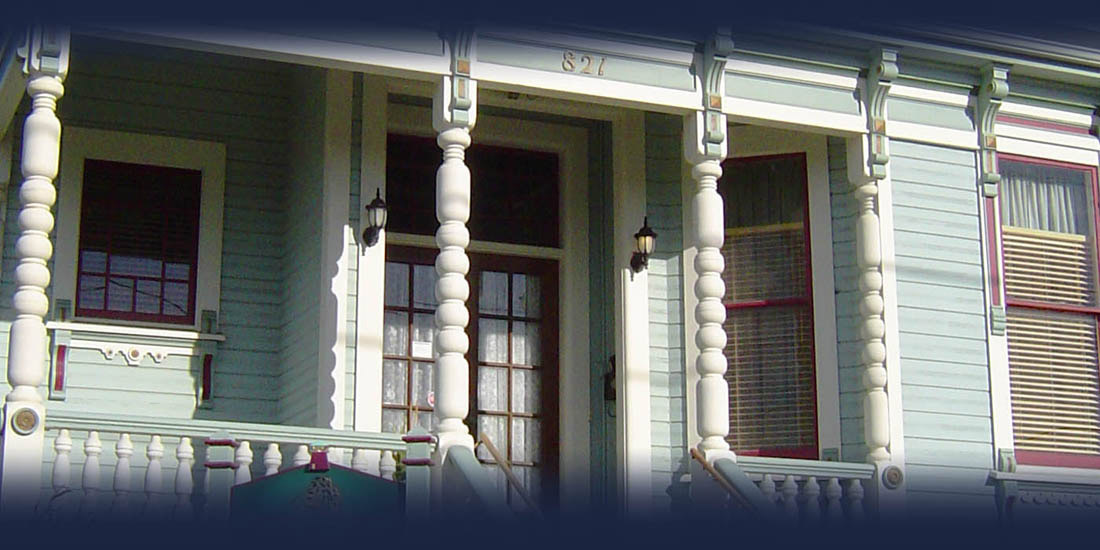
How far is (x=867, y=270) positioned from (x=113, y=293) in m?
5.58

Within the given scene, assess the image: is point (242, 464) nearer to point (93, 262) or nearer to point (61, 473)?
point (61, 473)

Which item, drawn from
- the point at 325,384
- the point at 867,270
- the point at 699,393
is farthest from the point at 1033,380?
the point at 325,384

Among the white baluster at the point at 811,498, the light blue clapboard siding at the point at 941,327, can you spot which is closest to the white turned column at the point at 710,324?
the white baluster at the point at 811,498

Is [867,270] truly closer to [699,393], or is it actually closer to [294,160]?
[699,393]

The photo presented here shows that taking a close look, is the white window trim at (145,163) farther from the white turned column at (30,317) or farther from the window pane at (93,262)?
the white turned column at (30,317)

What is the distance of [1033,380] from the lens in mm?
13195

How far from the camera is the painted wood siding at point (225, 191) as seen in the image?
41.0ft

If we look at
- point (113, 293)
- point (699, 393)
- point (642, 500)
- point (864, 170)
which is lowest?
point (642, 500)

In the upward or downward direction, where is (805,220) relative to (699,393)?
upward

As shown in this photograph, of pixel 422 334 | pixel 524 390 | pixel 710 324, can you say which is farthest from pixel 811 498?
pixel 422 334

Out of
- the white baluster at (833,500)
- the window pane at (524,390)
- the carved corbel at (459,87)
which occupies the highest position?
the carved corbel at (459,87)

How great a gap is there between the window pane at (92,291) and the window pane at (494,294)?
9.31 feet

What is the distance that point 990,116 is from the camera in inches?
526

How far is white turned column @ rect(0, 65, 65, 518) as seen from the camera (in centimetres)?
976
